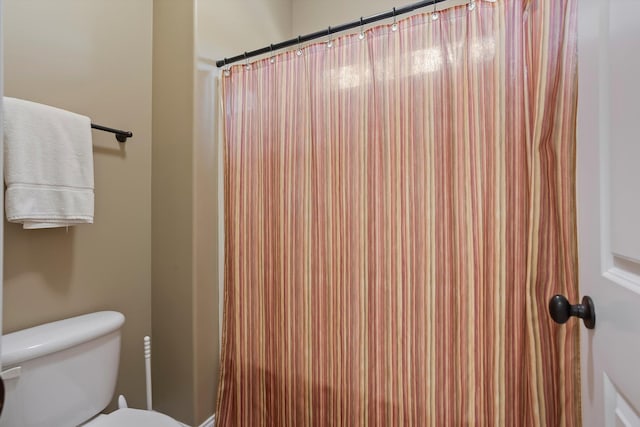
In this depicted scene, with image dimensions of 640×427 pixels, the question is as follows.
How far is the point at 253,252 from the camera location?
4.48 ft

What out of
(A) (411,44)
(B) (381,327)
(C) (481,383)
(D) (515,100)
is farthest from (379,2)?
(C) (481,383)

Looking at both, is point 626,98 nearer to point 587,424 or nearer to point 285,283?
point 587,424

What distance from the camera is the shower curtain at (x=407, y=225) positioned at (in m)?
0.89

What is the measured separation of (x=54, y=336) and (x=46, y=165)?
59 centimetres

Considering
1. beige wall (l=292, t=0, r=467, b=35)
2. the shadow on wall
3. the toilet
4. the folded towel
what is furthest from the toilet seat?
beige wall (l=292, t=0, r=467, b=35)

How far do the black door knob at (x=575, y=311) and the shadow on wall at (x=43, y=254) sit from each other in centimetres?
162

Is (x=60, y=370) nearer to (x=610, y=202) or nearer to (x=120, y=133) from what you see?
(x=120, y=133)

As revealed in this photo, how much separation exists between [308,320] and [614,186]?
106 centimetres

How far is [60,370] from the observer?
0.99 meters

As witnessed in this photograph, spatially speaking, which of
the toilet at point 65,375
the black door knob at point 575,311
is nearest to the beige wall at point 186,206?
the toilet at point 65,375

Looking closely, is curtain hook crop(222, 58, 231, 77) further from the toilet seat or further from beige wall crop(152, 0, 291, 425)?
the toilet seat

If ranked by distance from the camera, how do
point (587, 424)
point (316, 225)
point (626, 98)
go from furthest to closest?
point (316, 225), point (587, 424), point (626, 98)

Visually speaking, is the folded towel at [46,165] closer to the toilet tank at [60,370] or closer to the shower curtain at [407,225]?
the toilet tank at [60,370]

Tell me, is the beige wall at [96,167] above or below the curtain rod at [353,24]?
below
